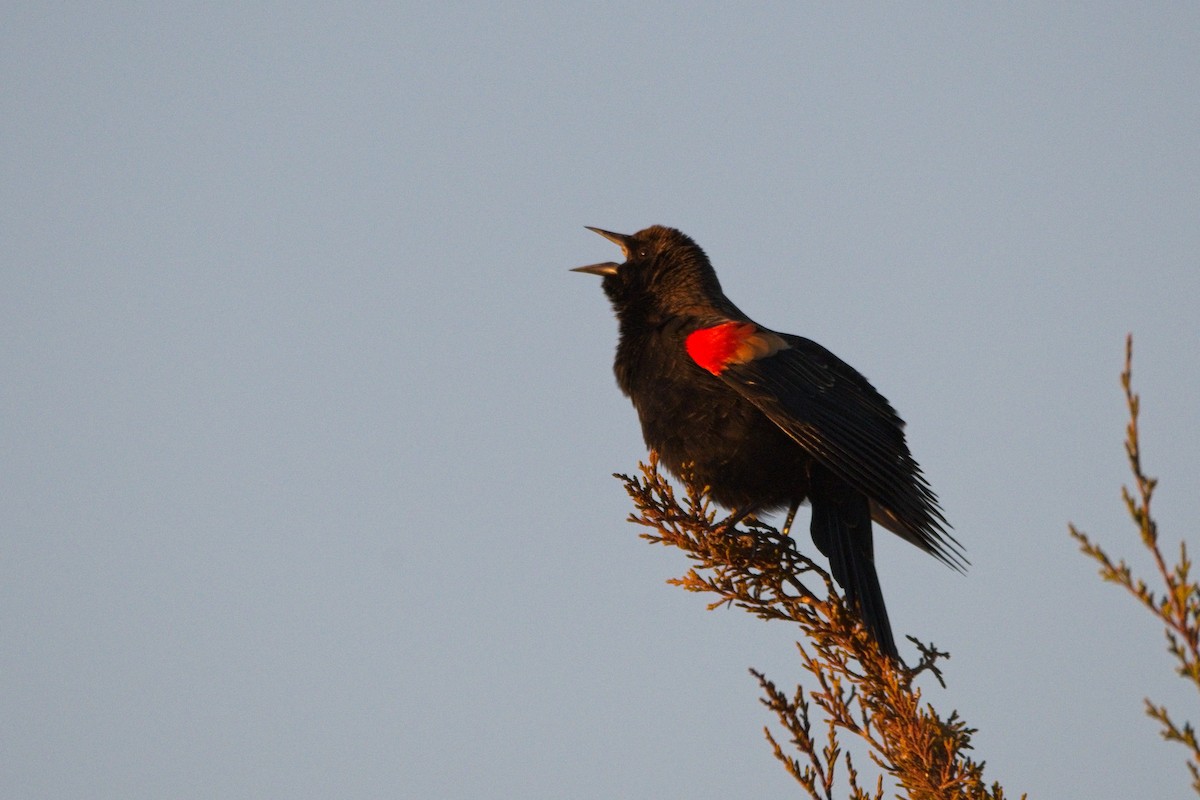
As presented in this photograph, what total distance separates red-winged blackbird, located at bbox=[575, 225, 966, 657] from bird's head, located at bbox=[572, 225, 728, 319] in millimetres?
413

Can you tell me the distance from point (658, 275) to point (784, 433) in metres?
1.38

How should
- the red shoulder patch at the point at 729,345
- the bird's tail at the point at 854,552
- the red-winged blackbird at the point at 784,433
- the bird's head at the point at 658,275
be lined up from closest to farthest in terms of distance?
the bird's tail at the point at 854,552, the red-winged blackbird at the point at 784,433, the red shoulder patch at the point at 729,345, the bird's head at the point at 658,275

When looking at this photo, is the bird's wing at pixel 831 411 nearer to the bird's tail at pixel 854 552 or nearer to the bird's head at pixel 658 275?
the bird's tail at pixel 854 552

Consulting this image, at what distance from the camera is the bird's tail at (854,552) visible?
12.8 feet

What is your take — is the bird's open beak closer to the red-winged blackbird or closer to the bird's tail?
the red-winged blackbird

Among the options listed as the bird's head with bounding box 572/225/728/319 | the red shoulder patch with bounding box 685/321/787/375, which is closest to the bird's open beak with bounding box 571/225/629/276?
the bird's head with bounding box 572/225/728/319

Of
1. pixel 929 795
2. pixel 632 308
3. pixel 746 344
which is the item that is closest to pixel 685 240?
pixel 632 308

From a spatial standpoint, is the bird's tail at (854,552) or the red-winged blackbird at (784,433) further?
the red-winged blackbird at (784,433)

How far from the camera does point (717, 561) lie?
4168 millimetres

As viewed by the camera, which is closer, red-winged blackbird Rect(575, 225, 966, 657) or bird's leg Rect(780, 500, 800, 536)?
red-winged blackbird Rect(575, 225, 966, 657)

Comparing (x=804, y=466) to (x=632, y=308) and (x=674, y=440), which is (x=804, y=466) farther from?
(x=632, y=308)

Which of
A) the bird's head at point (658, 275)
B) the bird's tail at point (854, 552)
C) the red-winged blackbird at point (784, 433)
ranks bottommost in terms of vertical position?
the bird's tail at point (854, 552)

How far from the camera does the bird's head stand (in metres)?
5.49

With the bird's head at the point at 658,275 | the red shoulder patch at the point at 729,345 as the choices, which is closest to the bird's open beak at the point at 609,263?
the bird's head at the point at 658,275
